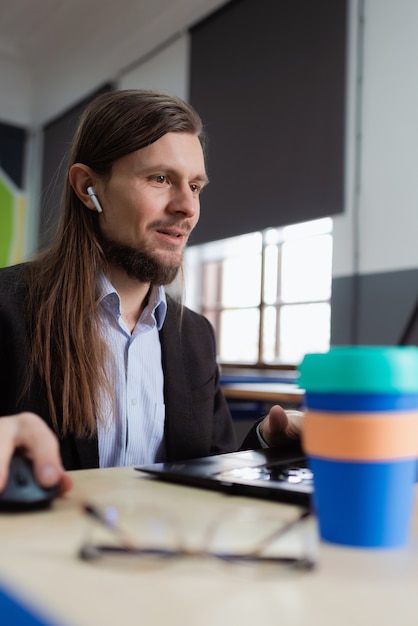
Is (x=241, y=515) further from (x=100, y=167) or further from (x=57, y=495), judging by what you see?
(x=100, y=167)

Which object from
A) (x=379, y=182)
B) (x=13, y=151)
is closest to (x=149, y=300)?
(x=379, y=182)

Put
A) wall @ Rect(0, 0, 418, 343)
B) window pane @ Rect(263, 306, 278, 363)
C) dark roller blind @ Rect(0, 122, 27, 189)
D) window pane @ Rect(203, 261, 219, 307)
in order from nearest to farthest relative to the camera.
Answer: wall @ Rect(0, 0, 418, 343), window pane @ Rect(263, 306, 278, 363), window pane @ Rect(203, 261, 219, 307), dark roller blind @ Rect(0, 122, 27, 189)

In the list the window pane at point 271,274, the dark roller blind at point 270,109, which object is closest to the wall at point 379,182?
the dark roller blind at point 270,109

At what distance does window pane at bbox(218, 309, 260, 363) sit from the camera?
206 inches

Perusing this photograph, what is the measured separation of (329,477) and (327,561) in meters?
0.06

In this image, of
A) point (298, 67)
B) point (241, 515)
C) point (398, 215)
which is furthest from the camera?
point (298, 67)

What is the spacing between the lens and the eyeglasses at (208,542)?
0.45 metres

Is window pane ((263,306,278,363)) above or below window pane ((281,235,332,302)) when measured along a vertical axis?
below

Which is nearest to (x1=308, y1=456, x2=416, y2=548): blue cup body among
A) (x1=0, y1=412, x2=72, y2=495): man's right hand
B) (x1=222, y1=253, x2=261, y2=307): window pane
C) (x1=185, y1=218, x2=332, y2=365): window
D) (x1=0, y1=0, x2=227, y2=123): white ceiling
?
(x1=0, y1=412, x2=72, y2=495): man's right hand

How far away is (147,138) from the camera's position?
132 centimetres

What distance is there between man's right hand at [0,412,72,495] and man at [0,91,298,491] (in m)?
0.44

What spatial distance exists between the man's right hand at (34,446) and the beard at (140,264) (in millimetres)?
726

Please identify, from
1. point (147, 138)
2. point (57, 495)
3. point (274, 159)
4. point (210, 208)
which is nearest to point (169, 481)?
point (57, 495)

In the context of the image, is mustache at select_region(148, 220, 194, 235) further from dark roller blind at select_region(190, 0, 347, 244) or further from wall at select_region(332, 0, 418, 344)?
dark roller blind at select_region(190, 0, 347, 244)
